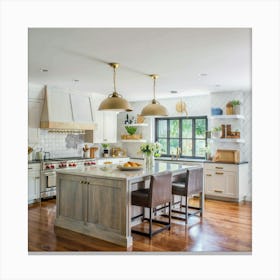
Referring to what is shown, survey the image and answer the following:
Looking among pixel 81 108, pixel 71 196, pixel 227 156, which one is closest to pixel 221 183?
pixel 227 156

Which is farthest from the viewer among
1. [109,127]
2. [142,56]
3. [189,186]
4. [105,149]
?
[105,149]

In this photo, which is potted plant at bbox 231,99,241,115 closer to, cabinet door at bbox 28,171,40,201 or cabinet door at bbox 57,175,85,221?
cabinet door at bbox 57,175,85,221

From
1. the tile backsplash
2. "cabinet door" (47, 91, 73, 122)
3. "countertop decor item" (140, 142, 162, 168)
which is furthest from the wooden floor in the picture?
"cabinet door" (47, 91, 73, 122)

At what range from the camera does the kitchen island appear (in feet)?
11.4

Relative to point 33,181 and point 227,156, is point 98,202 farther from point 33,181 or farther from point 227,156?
point 227,156

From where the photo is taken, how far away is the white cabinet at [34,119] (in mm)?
5863

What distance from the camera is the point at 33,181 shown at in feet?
18.4

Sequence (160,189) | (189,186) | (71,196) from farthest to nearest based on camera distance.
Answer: (189,186) < (71,196) < (160,189)

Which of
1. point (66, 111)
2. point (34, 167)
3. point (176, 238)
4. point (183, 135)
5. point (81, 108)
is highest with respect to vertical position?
point (81, 108)

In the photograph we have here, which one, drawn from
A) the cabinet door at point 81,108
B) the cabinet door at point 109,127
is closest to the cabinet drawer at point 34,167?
the cabinet door at point 81,108

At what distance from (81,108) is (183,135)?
8.46 feet
